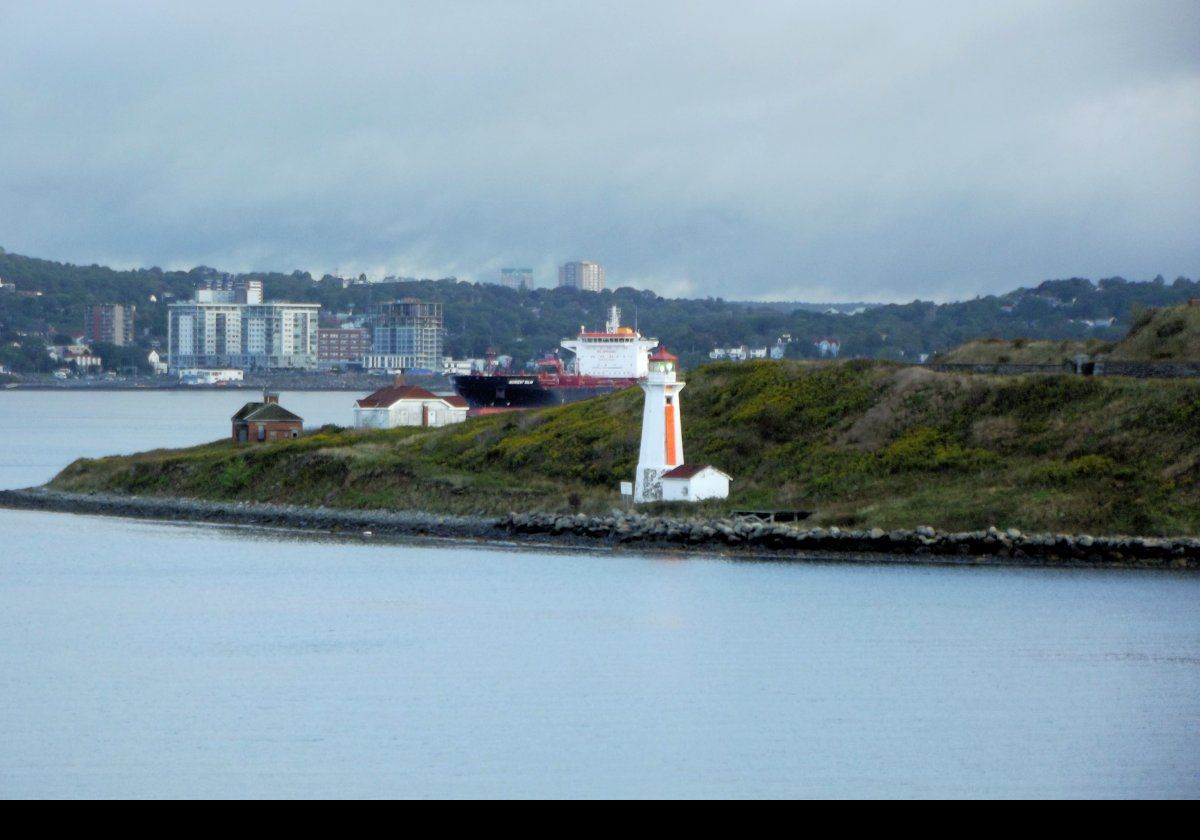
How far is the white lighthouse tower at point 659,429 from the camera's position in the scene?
115ft

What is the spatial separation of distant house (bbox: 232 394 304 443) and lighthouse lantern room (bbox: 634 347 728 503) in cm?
1732

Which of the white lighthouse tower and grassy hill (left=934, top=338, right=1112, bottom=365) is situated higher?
grassy hill (left=934, top=338, right=1112, bottom=365)

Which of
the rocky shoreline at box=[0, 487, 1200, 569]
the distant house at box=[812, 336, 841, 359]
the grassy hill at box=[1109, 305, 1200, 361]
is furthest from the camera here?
the distant house at box=[812, 336, 841, 359]

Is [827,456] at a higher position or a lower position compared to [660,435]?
lower

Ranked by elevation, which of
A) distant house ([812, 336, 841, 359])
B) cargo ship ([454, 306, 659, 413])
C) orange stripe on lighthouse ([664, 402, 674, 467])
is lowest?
orange stripe on lighthouse ([664, 402, 674, 467])

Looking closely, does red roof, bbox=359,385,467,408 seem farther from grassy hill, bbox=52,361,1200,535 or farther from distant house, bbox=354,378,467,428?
grassy hill, bbox=52,361,1200,535

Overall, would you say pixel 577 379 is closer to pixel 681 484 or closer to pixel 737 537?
pixel 681 484

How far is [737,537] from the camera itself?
3266cm

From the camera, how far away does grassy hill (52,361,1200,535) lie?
1273 inches

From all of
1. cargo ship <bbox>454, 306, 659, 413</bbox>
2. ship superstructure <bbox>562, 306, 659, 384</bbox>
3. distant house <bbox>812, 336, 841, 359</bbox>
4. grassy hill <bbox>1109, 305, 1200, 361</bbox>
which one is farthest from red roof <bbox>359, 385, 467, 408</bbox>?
distant house <bbox>812, 336, 841, 359</bbox>

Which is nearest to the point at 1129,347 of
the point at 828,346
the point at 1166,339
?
the point at 1166,339

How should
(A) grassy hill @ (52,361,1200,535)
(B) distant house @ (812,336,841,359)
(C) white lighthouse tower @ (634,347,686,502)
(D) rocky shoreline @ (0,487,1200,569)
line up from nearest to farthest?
(D) rocky shoreline @ (0,487,1200,569), (A) grassy hill @ (52,361,1200,535), (C) white lighthouse tower @ (634,347,686,502), (B) distant house @ (812,336,841,359)

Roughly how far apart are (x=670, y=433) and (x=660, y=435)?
23 cm

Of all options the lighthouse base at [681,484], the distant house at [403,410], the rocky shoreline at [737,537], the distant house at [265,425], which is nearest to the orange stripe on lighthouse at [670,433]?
the lighthouse base at [681,484]
